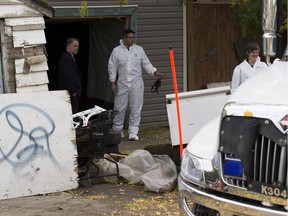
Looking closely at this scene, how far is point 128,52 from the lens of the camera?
11.0 meters

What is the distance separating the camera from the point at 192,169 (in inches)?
191

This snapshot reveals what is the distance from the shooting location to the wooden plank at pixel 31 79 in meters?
8.51

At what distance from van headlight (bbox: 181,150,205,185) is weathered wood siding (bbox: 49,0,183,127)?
7348 millimetres

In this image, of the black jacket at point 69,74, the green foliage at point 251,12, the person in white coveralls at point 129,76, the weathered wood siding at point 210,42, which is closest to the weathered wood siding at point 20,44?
the black jacket at point 69,74

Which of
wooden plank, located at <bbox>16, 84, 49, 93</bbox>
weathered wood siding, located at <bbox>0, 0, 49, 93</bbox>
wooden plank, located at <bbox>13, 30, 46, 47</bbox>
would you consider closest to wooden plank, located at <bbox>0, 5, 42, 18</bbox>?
weathered wood siding, located at <bbox>0, 0, 49, 93</bbox>

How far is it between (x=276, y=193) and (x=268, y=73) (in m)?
1.17

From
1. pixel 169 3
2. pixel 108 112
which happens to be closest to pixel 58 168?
pixel 108 112

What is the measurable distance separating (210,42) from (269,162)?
9002 mm

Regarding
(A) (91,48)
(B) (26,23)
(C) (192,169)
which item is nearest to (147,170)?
(B) (26,23)

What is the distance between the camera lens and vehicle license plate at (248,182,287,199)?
419 cm

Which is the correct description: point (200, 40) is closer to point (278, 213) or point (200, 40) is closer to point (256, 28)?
point (256, 28)

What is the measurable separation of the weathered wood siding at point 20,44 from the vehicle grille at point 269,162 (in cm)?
488

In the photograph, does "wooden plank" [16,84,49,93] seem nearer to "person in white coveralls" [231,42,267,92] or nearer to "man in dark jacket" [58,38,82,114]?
"man in dark jacket" [58,38,82,114]

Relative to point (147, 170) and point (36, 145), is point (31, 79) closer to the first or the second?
point (36, 145)
